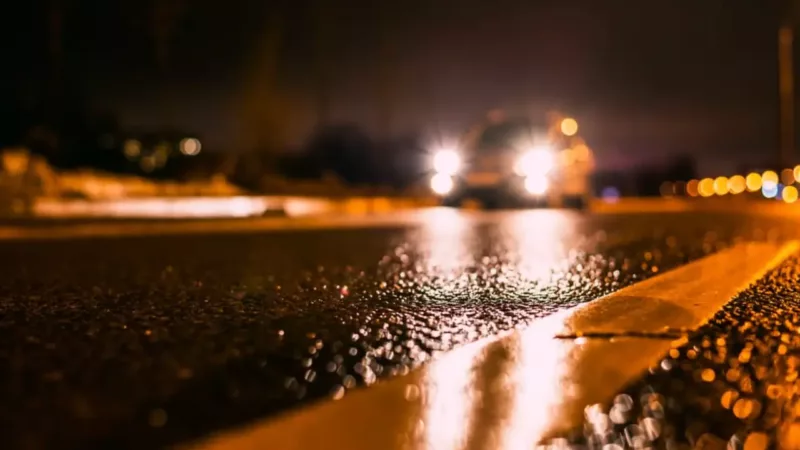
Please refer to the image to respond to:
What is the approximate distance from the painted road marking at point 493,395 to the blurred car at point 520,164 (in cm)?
1666

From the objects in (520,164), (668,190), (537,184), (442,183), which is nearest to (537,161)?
(520,164)

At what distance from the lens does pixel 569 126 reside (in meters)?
22.5

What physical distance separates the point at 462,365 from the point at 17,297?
11.3 feet

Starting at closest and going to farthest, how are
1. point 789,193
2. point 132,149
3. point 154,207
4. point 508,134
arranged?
point 154,207 → point 508,134 → point 132,149 → point 789,193

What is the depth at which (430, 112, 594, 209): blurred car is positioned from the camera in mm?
21500

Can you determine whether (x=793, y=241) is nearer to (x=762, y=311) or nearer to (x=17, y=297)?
(x=762, y=311)

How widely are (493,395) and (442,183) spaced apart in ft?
66.5

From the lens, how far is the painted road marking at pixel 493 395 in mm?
2703

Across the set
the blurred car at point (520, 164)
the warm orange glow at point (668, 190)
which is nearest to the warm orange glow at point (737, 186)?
the warm orange glow at point (668, 190)

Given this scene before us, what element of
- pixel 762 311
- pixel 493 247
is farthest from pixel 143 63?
pixel 762 311

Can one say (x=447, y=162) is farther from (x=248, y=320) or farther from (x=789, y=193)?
(x=789, y=193)

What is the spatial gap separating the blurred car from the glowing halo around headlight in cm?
4

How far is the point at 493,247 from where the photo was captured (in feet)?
33.6

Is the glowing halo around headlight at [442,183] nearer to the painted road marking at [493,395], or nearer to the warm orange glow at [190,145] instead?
Answer: the warm orange glow at [190,145]
